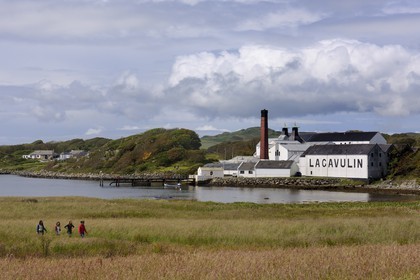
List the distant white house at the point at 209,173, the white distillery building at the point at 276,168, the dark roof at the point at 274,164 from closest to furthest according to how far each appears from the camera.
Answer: the white distillery building at the point at 276,168, the dark roof at the point at 274,164, the distant white house at the point at 209,173

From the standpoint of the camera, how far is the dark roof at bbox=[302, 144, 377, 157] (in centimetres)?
10206

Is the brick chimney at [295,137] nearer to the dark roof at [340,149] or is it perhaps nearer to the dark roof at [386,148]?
the dark roof at [340,149]

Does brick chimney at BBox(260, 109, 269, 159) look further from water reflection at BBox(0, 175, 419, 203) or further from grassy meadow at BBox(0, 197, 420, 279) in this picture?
grassy meadow at BBox(0, 197, 420, 279)

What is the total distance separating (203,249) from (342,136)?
350 feet

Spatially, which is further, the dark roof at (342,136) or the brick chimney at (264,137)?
the brick chimney at (264,137)

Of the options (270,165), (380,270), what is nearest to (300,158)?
(270,165)

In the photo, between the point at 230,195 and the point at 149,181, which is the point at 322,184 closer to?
the point at 230,195

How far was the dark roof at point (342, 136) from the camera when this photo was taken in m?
115

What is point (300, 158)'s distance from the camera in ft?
373

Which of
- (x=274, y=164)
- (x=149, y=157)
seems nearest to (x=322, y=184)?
(x=274, y=164)

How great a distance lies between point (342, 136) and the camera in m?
121

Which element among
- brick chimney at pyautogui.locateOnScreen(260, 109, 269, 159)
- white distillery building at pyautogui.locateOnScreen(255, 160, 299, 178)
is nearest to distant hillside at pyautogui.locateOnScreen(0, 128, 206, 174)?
brick chimney at pyautogui.locateOnScreen(260, 109, 269, 159)

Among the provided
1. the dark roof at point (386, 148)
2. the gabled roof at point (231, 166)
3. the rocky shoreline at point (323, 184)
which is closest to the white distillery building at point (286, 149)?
the gabled roof at point (231, 166)

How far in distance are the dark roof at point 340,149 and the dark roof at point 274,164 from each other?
3.76m
